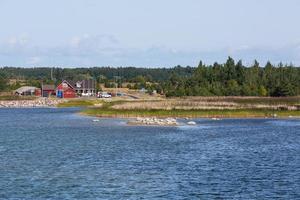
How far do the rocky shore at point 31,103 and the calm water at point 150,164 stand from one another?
99.4 metres

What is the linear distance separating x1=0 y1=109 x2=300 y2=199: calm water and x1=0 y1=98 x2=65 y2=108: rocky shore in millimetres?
99383

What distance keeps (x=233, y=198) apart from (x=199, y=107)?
279 feet

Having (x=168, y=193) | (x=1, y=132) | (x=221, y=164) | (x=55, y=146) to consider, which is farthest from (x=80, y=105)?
(x=168, y=193)

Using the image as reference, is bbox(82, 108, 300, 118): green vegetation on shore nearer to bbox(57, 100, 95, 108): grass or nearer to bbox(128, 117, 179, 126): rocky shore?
bbox(128, 117, 179, 126): rocky shore

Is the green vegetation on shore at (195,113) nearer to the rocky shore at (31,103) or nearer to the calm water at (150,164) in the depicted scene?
the calm water at (150,164)

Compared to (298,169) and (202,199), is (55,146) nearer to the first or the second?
(298,169)

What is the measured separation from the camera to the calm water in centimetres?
3894

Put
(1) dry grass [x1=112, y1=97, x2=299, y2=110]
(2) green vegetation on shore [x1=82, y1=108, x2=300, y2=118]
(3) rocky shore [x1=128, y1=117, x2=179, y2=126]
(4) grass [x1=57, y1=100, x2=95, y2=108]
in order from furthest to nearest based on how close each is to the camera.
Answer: (4) grass [x1=57, y1=100, x2=95, y2=108] < (1) dry grass [x1=112, y1=97, x2=299, y2=110] < (2) green vegetation on shore [x1=82, y1=108, x2=300, y2=118] < (3) rocky shore [x1=128, y1=117, x2=179, y2=126]

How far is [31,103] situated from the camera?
192 meters

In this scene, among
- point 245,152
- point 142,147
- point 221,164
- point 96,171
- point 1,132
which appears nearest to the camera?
point 96,171

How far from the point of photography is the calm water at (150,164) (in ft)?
128

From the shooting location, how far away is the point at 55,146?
66.7m

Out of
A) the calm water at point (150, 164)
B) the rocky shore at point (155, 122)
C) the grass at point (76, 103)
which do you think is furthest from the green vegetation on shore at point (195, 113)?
the grass at point (76, 103)

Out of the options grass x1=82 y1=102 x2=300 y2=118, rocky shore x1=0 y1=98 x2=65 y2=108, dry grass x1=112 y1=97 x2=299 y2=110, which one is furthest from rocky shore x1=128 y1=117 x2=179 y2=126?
rocky shore x1=0 y1=98 x2=65 y2=108
